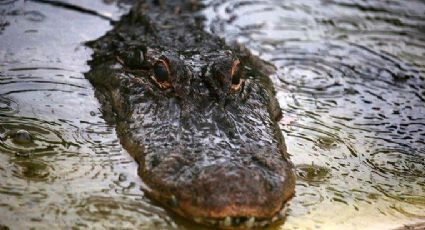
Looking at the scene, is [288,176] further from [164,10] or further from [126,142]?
[164,10]

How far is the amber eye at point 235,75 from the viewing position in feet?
14.5

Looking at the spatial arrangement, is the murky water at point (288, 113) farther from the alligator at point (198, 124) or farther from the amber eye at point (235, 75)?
the amber eye at point (235, 75)

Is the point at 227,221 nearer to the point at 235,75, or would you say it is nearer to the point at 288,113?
the point at 235,75

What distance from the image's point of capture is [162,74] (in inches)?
174

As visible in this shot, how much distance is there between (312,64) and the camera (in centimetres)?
636

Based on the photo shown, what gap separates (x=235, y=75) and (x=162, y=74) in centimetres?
57

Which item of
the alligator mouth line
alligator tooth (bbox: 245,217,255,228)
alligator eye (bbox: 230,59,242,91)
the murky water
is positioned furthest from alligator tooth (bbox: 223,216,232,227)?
alligator eye (bbox: 230,59,242,91)

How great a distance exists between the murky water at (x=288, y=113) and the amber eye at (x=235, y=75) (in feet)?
2.15

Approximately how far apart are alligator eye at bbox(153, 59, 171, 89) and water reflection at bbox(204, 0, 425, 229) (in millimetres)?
1089

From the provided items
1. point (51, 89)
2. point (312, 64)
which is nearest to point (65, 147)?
point (51, 89)

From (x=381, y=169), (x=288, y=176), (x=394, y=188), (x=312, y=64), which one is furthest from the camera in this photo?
(x=312, y=64)

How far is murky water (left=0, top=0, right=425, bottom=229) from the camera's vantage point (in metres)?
3.50

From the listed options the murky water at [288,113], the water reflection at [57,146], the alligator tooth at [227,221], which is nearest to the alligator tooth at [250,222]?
the alligator tooth at [227,221]

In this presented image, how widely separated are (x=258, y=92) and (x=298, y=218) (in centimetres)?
147
